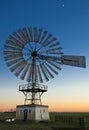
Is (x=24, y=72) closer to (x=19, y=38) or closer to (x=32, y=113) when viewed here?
(x=19, y=38)

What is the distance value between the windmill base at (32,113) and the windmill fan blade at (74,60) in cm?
971

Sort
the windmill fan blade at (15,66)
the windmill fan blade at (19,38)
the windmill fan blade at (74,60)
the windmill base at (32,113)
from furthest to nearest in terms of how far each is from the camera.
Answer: the windmill fan blade at (19,38)
the windmill fan blade at (15,66)
the windmill base at (32,113)
the windmill fan blade at (74,60)

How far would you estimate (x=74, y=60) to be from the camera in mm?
35344

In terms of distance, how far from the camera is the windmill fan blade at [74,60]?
3459cm

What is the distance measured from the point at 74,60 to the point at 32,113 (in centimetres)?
1234

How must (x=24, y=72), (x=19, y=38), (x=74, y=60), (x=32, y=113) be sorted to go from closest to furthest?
(x=32, y=113) → (x=74, y=60) → (x=19, y=38) → (x=24, y=72)

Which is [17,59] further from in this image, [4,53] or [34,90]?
[34,90]

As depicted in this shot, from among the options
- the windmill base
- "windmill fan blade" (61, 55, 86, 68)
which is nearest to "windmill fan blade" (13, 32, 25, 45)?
"windmill fan blade" (61, 55, 86, 68)

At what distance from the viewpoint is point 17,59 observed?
36.1 m

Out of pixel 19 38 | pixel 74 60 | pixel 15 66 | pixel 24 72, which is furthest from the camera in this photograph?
pixel 24 72

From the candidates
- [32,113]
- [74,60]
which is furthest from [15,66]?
[74,60]

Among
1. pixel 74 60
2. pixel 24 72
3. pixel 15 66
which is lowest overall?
pixel 24 72

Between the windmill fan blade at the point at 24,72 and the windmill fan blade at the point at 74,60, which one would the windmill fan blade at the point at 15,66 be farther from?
the windmill fan blade at the point at 74,60

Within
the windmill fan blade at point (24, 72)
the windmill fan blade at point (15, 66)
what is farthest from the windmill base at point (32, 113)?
the windmill fan blade at point (15, 66)
